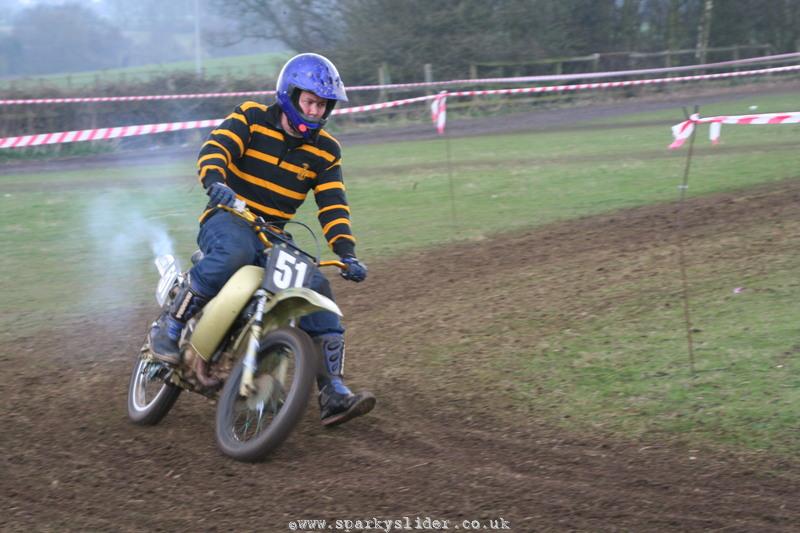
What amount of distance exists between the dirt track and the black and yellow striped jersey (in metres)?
1.35

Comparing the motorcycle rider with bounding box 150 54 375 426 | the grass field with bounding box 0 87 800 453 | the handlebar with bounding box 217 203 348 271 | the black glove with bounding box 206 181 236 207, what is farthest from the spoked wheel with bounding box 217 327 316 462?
the grass field with bounding box 0 87 800 453

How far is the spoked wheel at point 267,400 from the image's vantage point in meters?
5.04

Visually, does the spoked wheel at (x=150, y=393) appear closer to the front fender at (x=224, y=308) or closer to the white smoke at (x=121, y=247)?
the front fender at (x=224, y=308)

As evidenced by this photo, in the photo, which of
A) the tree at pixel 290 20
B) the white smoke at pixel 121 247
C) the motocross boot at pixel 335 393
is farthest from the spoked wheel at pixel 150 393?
the tree at pixel 290 20

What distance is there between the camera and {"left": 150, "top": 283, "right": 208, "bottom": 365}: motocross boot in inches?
226

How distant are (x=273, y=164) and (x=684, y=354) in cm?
337

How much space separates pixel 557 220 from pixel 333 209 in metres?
6.90

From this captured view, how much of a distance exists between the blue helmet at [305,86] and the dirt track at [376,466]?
1901 millimetres

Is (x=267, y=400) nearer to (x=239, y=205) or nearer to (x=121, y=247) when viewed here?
(x=239, y=205)

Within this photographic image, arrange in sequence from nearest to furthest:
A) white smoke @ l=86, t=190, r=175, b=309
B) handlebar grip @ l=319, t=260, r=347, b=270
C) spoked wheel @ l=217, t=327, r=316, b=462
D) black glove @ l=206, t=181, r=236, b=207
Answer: spoked wheel @ l=217, t=327, r=316, b=462, black glove @ l=206, t=181, r=236, b=207, handlebar grip @ l=319, t=260, r=347, b=270, white smoke @ l=86, t=190, r=175, b=309

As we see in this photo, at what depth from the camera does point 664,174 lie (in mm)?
15594

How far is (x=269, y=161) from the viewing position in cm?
585

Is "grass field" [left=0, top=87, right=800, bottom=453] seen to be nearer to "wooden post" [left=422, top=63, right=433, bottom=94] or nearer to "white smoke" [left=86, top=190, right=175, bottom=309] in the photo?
"white smoke" [left=86, top=190, right=175, bottom=309]

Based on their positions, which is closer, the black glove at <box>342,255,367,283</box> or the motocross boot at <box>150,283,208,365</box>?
the black glove at <box>342,255,367,283</box>
